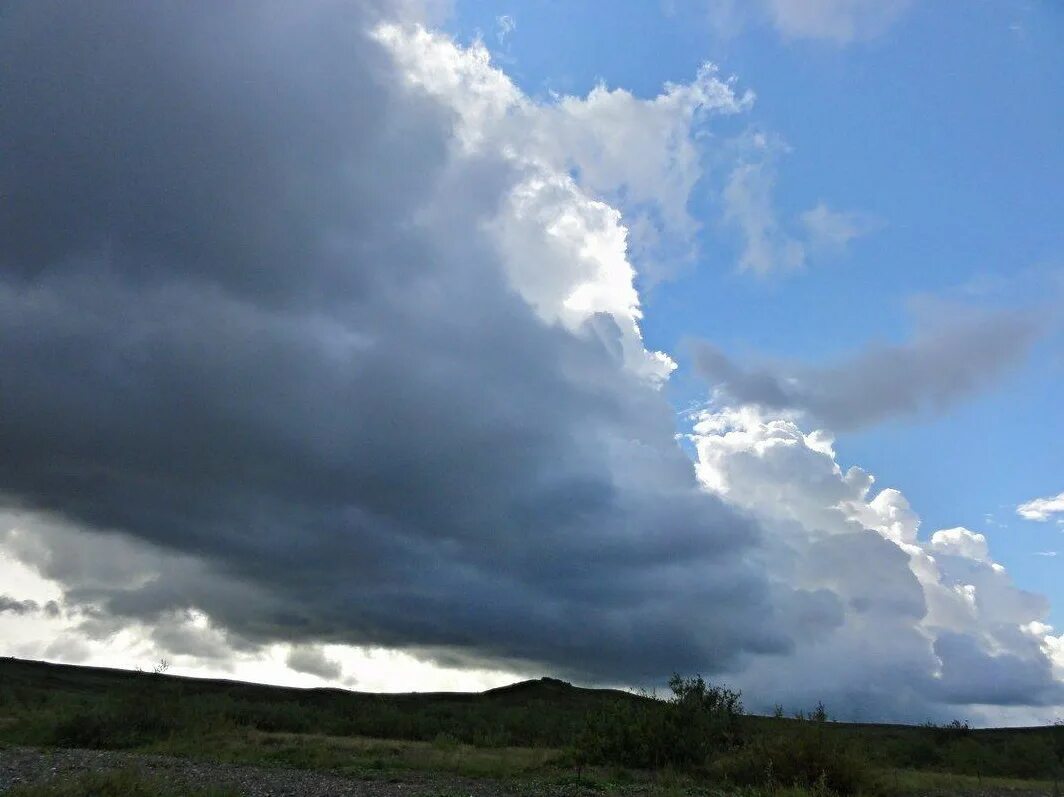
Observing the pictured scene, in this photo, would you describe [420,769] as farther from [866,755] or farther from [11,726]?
[11,726]

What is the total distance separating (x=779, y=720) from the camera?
27406 mm

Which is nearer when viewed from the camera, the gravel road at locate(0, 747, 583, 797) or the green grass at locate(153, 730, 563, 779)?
the gravel road at locate(0, 747, 583, 797)

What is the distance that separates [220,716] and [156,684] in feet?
30.8

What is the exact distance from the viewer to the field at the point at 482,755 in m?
22.2

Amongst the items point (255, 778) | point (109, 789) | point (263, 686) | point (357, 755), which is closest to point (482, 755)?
point (357, 755)

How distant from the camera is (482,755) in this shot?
108ft

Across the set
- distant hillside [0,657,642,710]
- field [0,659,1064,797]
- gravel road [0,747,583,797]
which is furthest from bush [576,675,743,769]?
distant hillside [0,657,642,710]

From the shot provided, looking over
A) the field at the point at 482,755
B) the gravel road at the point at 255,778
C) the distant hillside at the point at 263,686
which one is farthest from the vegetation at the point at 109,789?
the distant hillside at the point at 263,686

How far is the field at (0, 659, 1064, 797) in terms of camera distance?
2216cm

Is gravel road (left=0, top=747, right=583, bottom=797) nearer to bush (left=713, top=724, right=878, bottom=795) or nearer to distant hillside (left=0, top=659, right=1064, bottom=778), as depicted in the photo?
distant hillside (left=0, top=659, right=1064, bottom=778)

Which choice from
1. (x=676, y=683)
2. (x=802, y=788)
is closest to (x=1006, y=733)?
(x=676, y=683)

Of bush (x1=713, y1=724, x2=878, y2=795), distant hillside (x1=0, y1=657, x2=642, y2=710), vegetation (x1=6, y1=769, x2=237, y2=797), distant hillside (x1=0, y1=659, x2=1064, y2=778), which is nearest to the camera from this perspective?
vegetation (x1=6, y1=769, x2=237, y2=797)

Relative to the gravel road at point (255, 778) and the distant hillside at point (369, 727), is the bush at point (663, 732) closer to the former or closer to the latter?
the distant hillside at point (369, 727)

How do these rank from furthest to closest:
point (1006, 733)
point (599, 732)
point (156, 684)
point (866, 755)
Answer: point (1006, 733)
point (156, 684)
point (599, 732)
point (866, 755)
